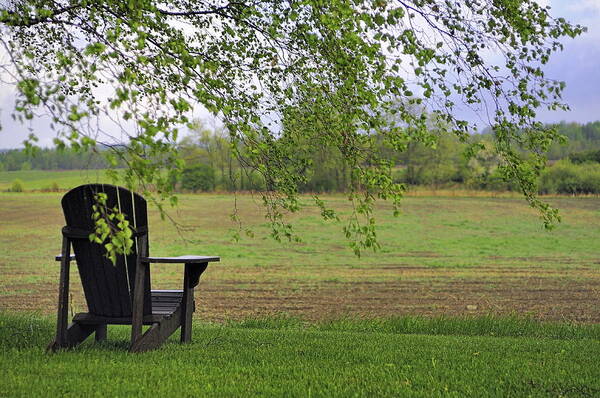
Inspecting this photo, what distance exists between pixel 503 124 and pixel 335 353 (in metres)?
2.90

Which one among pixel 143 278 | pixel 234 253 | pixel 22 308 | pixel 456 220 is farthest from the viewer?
pixel 456 220

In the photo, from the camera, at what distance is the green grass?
15.3 feet

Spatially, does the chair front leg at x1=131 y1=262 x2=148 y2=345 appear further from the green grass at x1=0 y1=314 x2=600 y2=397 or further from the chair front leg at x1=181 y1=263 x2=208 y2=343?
the chair front leg at x1=181 y1=263 x2=208 y2=343

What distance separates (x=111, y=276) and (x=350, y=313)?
7211mm

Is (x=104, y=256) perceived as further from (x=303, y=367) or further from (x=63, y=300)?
(x=303, y=367)

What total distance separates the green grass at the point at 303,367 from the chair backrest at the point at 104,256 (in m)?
0.44

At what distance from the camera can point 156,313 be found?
6266 mm

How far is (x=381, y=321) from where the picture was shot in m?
9.87

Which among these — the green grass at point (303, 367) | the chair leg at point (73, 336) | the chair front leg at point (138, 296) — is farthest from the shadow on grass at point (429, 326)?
the chair front leg at point (138, 296)

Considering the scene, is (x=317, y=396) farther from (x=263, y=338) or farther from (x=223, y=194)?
(x=223, y=194)

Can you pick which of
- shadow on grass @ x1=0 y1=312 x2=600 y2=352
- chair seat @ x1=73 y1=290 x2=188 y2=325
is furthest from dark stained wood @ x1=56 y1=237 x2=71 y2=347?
shadow on grass @ x1=0 y1=312 x2=600 y2=352

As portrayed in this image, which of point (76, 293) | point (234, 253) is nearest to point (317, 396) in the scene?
point (76, 293)

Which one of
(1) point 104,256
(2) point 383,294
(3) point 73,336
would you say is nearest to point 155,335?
(3) point 73,336

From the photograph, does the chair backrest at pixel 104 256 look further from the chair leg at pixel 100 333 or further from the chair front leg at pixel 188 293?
the chair leg at pixel 100 333
